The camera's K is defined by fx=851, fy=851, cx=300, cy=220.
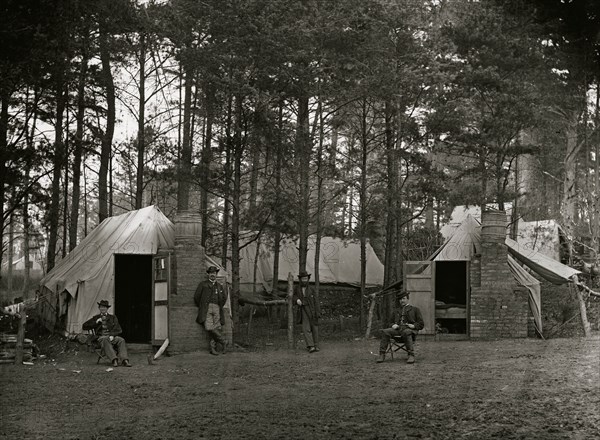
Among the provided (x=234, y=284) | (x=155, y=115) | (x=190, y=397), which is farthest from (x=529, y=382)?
Answer: (x=155, y=115)

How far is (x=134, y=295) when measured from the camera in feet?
62.9

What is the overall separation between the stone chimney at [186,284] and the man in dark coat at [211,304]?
19 cm

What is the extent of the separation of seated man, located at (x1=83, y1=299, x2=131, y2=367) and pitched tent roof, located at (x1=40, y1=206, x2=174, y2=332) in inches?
117

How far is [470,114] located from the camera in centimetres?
2128

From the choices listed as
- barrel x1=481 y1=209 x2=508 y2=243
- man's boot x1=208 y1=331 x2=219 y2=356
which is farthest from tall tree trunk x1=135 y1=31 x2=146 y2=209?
barrel x1=481 y1=209 x2=508 y2=243

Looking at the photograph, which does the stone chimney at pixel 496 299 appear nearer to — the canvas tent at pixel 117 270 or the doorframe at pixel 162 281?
the canvas tent at pixel 117 270

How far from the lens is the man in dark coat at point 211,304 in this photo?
1597 cm

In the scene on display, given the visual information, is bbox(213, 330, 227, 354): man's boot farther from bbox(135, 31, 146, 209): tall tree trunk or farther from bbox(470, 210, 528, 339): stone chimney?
bbox(135, 31, 146, 209): tall tree trunk

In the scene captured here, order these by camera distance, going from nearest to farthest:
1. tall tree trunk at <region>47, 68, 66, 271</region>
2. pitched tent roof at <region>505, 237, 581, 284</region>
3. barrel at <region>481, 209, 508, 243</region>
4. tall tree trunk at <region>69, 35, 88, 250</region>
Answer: barrel at <region>481, 209, 508, 243</region> → pitched tent roof at <region>505, 237, 581, 284</region> → tall tree trunk at <region>47, 68, 66, 271</region> → tall tree trunk at <region>69, 35, 88, 250</region>

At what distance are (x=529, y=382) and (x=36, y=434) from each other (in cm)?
614

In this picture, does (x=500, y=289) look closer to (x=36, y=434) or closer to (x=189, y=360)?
(x=189, y=360)

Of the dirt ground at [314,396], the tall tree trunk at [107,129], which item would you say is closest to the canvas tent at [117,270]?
the dirt ground at [314,396]

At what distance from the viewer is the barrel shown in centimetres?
1756

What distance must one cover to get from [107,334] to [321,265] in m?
14.7
